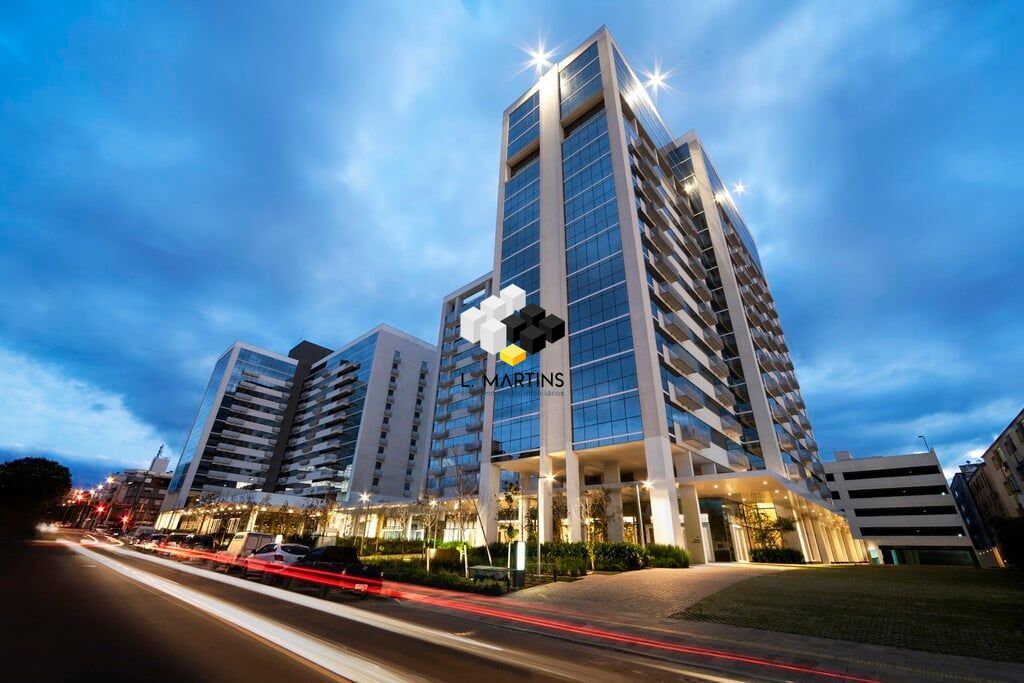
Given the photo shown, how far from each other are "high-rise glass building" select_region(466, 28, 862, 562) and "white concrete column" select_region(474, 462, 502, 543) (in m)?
0.23

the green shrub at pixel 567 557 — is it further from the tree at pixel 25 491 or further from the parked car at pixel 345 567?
the tree at pixel 25 491

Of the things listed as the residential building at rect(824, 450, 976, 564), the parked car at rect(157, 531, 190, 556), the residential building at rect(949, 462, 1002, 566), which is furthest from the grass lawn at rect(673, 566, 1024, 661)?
the residential building at rect(949, 462, 1002, 566)

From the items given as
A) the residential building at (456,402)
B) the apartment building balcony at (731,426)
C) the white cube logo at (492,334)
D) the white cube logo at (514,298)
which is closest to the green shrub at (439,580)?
the white cube logo at (492,334)

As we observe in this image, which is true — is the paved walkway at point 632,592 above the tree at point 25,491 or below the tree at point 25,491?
below

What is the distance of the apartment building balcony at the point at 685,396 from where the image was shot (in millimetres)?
38594

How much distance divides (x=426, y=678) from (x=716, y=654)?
6.77 metres

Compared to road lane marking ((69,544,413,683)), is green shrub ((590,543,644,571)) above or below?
above

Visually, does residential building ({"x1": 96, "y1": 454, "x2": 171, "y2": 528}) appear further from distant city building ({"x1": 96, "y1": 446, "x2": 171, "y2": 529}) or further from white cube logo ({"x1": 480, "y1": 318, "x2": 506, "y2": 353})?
white cube logo ({"x1": 480, "y1": 318, "x2": 506, "y2": 353})

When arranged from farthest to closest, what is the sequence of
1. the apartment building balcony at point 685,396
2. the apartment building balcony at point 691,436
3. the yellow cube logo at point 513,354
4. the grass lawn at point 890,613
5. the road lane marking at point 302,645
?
the yellow cube logo at point 513,354
the apartment building balcony at point 685,396
the apartment building balcony at point 691,436
the grass lawn at point 890,613
the road lane marking at point 302,645

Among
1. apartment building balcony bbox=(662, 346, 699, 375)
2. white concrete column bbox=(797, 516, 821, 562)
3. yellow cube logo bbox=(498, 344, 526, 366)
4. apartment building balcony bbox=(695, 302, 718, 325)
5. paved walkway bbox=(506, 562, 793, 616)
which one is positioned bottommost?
paved walkway bbox=(506, 562, 793, 616)

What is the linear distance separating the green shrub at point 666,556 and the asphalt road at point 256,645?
19.0 m

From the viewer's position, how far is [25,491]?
188 ft

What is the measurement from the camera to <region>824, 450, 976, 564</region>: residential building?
216 feet

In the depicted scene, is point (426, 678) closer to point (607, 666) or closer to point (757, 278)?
point (607, 666)
